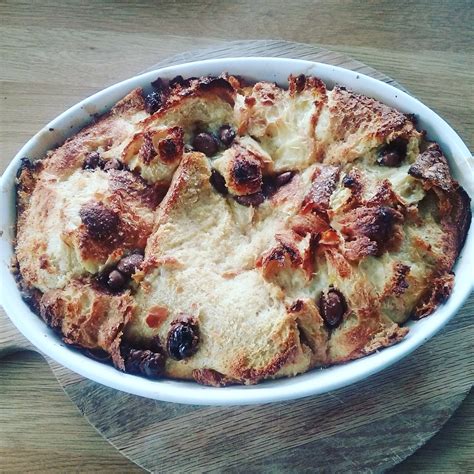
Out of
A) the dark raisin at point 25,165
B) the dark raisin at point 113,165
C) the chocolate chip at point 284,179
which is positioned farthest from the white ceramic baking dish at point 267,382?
the chocolate chip at point 284,179

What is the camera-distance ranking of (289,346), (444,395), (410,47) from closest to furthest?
(289,346), (444,395), (410,47)

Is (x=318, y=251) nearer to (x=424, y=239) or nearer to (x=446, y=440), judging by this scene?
(x=424, y=239)

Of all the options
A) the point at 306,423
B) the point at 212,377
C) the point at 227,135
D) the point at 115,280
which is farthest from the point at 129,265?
the point at 306,423

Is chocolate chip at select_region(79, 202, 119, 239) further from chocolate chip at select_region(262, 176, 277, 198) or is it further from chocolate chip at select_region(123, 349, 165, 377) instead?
chocolate chip at select_region(262, 176, 277, 198)

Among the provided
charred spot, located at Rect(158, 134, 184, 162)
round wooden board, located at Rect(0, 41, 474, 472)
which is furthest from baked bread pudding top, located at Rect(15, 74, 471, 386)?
round wooden board, located at Rect(0, 41, 474, 472)

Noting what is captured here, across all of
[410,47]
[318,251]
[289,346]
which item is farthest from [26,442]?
[410,47]

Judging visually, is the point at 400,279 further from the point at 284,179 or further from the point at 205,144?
the point at 205,144

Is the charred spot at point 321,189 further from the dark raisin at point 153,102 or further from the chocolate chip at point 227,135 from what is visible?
the dark raisin at point 153,102
